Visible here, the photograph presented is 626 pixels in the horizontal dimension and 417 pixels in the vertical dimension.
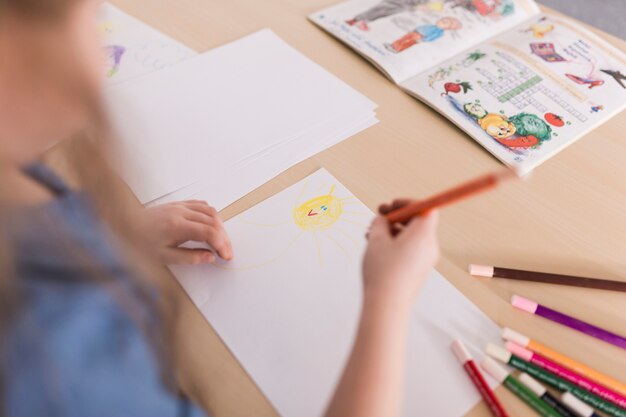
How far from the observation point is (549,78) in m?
0.70

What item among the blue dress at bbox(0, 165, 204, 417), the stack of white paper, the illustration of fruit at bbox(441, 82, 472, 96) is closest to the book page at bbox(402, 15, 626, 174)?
the illustration of fruit at bbox(441, 82, 472, 96)

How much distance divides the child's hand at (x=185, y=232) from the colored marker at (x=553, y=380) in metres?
0.26

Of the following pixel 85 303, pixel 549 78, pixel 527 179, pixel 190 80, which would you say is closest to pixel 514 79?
pixel 549 78

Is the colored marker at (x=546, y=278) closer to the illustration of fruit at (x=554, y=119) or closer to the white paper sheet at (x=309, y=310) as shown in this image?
the white paper sheet at (x=309, y=310)

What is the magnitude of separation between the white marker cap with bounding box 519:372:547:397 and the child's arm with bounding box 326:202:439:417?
11cm

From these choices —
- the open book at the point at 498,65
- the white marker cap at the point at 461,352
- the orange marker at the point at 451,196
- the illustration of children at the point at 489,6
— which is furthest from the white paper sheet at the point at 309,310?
the illustration of children at the point at 489,6

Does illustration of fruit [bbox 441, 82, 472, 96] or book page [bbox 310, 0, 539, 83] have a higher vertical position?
book page [bbox 310, 0, 539, 83]

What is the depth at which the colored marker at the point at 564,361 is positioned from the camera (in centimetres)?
43

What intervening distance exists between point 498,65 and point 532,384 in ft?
1.51

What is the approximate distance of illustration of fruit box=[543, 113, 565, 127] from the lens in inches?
25.7

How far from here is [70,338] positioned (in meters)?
0.32

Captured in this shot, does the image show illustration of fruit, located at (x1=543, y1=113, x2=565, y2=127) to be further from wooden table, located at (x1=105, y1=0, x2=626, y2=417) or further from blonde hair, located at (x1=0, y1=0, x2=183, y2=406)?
blonde hair, located at (x1=0, y1=0, x2=183, y2=406)

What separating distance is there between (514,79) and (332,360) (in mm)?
478

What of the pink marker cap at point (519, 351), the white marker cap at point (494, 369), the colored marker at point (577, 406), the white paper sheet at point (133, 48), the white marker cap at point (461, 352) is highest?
the white paper sheet at point (133, 48)
